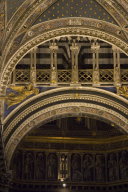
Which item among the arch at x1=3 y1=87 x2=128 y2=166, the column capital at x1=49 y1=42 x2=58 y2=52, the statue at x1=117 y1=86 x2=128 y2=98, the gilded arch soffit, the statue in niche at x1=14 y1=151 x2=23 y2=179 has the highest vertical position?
the gilded arch soffit

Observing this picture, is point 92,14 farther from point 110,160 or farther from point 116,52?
point 110,160

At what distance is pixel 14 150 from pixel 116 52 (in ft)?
17.7

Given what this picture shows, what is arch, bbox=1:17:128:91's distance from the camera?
26656mm

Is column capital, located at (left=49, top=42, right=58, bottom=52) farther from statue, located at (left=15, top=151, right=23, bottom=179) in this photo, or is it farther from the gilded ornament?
statue, located at (left=15, top=151, right=23, bottom=179)

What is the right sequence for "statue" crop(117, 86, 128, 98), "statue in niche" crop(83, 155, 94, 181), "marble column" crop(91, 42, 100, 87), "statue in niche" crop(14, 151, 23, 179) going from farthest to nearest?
1. "statue in niche" crop(83, 155, 94, 181)
2. "statue in niche" crop(14, 151, 23, 179)
3. "marble column" crop(91, 42, 100, 87)
4. "statue" crop(117, 86, 128, 98)

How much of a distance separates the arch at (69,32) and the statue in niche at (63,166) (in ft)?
24.0

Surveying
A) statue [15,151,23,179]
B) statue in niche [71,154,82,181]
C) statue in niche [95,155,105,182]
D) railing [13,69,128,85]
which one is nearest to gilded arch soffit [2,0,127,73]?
railing [13,69,128,85]

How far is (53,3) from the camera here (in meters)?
27.0

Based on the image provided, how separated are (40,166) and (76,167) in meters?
1.64

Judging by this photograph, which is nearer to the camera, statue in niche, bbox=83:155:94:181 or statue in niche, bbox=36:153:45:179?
statue in niche, bbox=36:153:45:179

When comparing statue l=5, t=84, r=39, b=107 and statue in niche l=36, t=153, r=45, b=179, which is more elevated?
statue l=5, t=84, r=39, b=107

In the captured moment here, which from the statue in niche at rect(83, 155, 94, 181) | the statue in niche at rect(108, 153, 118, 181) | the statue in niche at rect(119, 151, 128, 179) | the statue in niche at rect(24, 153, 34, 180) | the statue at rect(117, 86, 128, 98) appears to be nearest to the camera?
the statue at rect(117, 86, 128, 98)

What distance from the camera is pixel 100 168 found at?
107 feet

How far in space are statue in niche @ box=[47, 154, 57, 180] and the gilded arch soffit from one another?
7.35 meters
